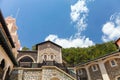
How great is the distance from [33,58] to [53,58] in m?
4.01

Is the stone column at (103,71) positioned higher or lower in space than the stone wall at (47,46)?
lower

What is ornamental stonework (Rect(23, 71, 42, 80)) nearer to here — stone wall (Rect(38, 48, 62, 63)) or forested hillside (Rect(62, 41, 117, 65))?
stone wall (Rect(38, 48, 62, 63))

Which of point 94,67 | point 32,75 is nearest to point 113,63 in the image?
point 94,67

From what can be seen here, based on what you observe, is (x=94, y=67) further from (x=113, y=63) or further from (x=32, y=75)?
(x=32, y=75)

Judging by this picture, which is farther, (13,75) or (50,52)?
(50,52)

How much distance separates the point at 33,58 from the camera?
94.2 feet

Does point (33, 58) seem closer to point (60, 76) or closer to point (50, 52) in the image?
point (50, 52)

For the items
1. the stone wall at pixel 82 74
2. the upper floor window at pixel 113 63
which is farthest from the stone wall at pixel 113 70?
the stone wall at pixel 82 74

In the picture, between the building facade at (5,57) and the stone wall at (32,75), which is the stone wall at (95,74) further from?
the building facade at (5,57)

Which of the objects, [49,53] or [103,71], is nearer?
[103,71]

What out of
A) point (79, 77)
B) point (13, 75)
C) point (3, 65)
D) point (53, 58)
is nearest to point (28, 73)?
point (13, 75)

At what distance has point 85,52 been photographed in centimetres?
4172

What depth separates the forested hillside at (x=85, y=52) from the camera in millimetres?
39800

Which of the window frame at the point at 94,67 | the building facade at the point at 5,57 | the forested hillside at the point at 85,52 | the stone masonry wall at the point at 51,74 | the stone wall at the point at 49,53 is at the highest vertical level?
the forested hillside at the point at 85,52
